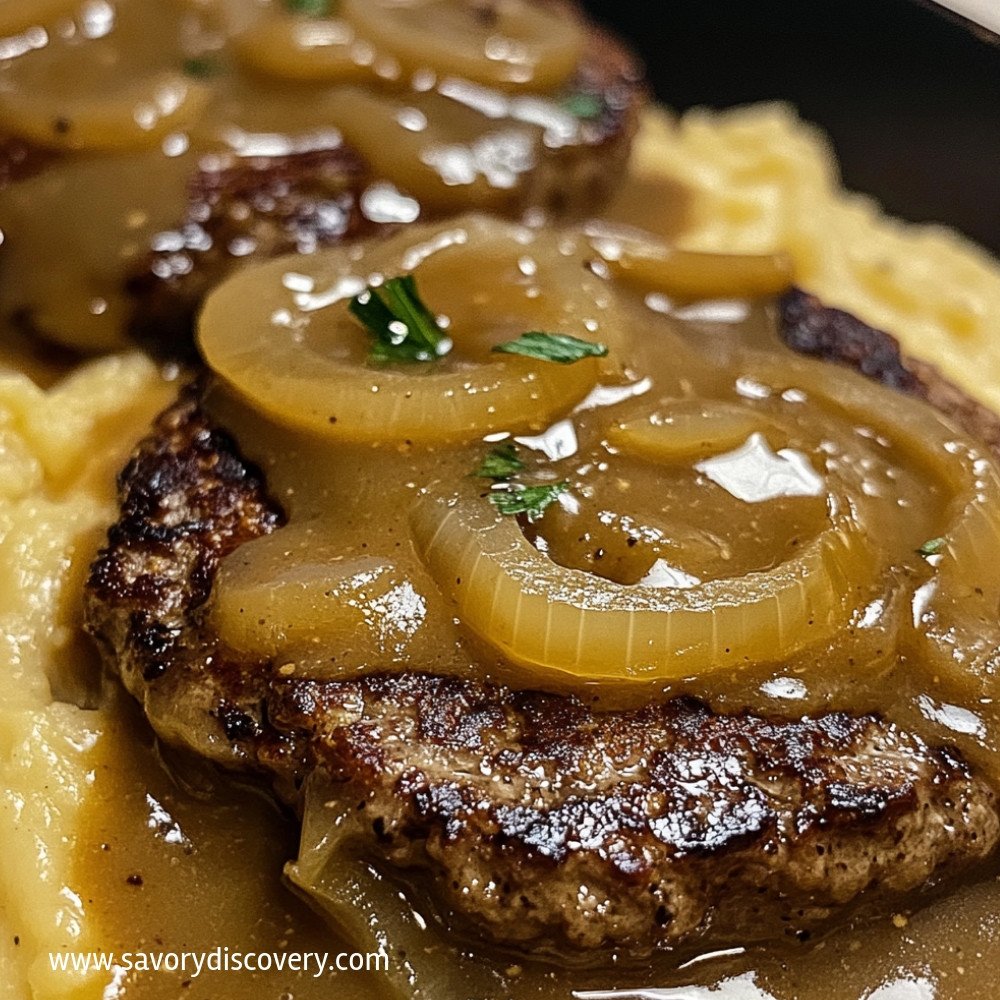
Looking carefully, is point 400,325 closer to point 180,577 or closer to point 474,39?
point 180,577

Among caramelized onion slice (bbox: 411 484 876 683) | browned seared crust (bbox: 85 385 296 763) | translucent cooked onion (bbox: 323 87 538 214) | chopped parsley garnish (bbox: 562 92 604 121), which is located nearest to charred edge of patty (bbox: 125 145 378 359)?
translucent cooked onion (bbox: 323 87 538 214)

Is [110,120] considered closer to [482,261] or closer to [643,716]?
[482,261]

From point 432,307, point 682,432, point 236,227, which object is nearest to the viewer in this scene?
point 682,432

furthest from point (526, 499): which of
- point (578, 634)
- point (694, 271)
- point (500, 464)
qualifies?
point (694, 271)

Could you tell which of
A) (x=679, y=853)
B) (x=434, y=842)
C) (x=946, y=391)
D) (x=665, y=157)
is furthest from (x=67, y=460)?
(x=665, y=157)

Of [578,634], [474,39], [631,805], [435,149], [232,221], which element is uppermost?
[474,39]

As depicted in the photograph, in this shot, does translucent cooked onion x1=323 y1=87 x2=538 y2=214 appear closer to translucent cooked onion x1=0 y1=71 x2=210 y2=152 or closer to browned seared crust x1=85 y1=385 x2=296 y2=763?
translucent cooked onion x1=0 y1=71 x2=210 y2=152
